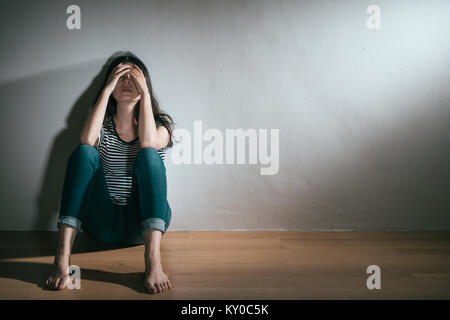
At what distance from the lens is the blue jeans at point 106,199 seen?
1.31 m

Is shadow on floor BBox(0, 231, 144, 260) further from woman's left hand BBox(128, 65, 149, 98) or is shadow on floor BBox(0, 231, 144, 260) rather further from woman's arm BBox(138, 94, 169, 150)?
woman's left hand BBox(128, 65, 149, 98)

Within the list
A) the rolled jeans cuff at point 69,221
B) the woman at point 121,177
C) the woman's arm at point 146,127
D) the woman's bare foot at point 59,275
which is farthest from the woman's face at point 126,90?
the woman's bare foot at point 59,275

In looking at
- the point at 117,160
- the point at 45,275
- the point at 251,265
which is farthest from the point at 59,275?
the point at 251,265

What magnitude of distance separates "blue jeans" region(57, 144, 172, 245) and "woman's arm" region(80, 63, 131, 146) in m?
0.09

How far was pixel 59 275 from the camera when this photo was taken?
1241 mm

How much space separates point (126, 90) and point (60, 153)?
50 centimetres

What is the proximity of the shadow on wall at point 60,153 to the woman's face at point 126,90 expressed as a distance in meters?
0.21

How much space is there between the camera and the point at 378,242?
1693 millimetres

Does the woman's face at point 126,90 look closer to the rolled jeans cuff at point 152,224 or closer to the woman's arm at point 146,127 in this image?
the woman's arm at point 146,127

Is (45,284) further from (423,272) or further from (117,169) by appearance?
(423,272)

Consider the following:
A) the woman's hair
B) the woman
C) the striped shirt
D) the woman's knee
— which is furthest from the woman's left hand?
the woman's knee

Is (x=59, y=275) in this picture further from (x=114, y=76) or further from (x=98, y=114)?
(x=114, y=76)

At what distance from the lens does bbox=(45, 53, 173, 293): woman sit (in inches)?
51.1

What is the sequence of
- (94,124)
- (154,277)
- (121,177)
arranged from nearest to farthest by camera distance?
1. (154,277)
2. (94,124)
3. (121,177)
